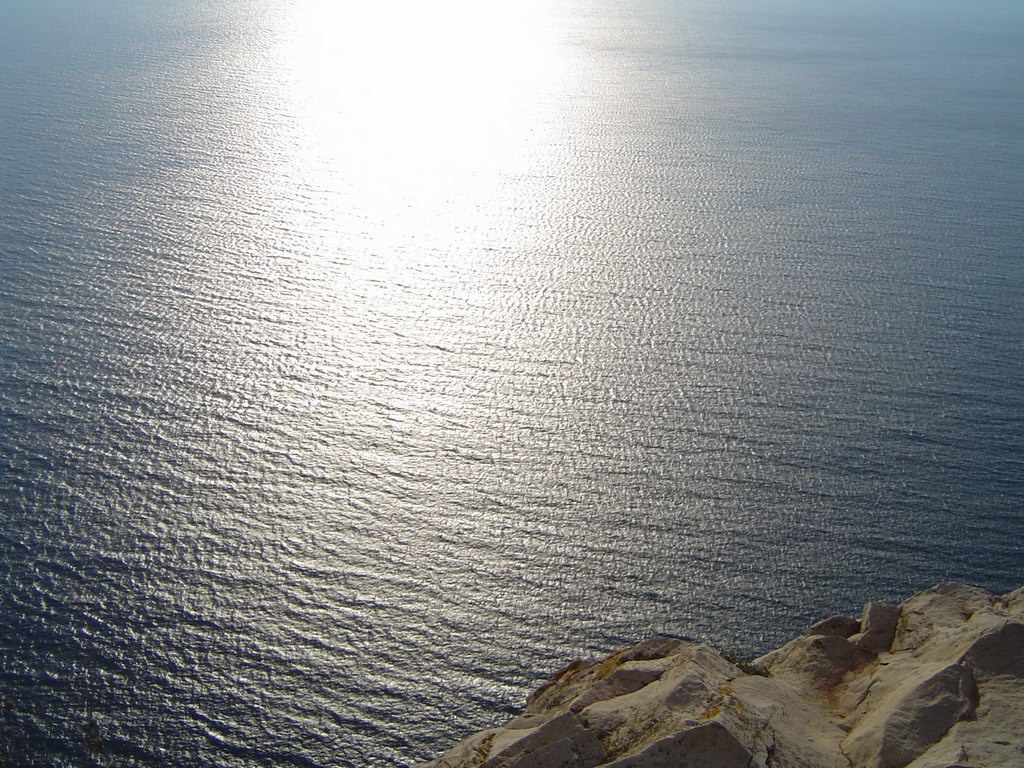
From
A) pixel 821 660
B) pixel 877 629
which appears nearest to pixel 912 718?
pixel 821 660

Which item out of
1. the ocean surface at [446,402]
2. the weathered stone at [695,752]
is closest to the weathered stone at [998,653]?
the weathered stone at [695,752]

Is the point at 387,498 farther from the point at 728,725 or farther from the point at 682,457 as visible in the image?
the point at 728,725

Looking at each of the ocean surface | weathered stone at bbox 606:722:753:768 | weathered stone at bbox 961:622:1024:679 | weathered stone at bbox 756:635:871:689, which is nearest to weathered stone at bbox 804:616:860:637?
weathered stone at bbox 756:635:871:689

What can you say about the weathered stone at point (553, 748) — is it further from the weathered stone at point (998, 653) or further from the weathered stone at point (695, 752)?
the weathered stone at point (998, 653)

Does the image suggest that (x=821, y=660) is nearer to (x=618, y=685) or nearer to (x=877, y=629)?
(x=877, y=629)

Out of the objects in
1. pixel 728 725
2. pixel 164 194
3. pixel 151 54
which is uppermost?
pixel 728 725

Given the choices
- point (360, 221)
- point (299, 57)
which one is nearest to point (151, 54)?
point (299, 57)
